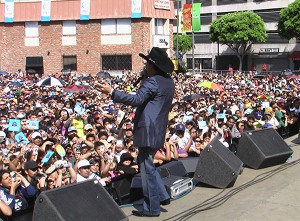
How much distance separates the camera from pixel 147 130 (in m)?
5.36

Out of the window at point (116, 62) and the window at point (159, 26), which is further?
the window at point (159, 26)

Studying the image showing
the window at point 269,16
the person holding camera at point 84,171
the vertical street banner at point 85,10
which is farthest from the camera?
the window at point 269,16

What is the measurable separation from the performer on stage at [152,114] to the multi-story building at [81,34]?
3671 cm

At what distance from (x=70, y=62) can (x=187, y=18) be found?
11197 mm

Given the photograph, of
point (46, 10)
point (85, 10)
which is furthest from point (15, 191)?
point (46, 10)

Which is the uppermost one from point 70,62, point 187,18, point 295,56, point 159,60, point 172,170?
point 187,18

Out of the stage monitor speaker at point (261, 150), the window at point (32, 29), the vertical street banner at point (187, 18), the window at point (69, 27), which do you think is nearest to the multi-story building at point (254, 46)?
the vertical street banner at point (187, 18)

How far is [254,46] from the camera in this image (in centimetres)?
6119

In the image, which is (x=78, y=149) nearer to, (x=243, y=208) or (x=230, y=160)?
(x=230, y=160)

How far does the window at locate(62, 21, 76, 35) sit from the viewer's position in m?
44.2

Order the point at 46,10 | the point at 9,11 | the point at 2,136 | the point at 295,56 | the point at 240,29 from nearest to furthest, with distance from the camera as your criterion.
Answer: the point at 2,136, the point at 46,10, the point at 9,11, the point at 240,29, the point at 295,56

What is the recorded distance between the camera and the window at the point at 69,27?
44156mm

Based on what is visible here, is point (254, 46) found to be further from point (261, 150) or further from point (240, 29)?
point (261, 150)

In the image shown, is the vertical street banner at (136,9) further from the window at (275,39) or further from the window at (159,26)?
the window at (275,39)
